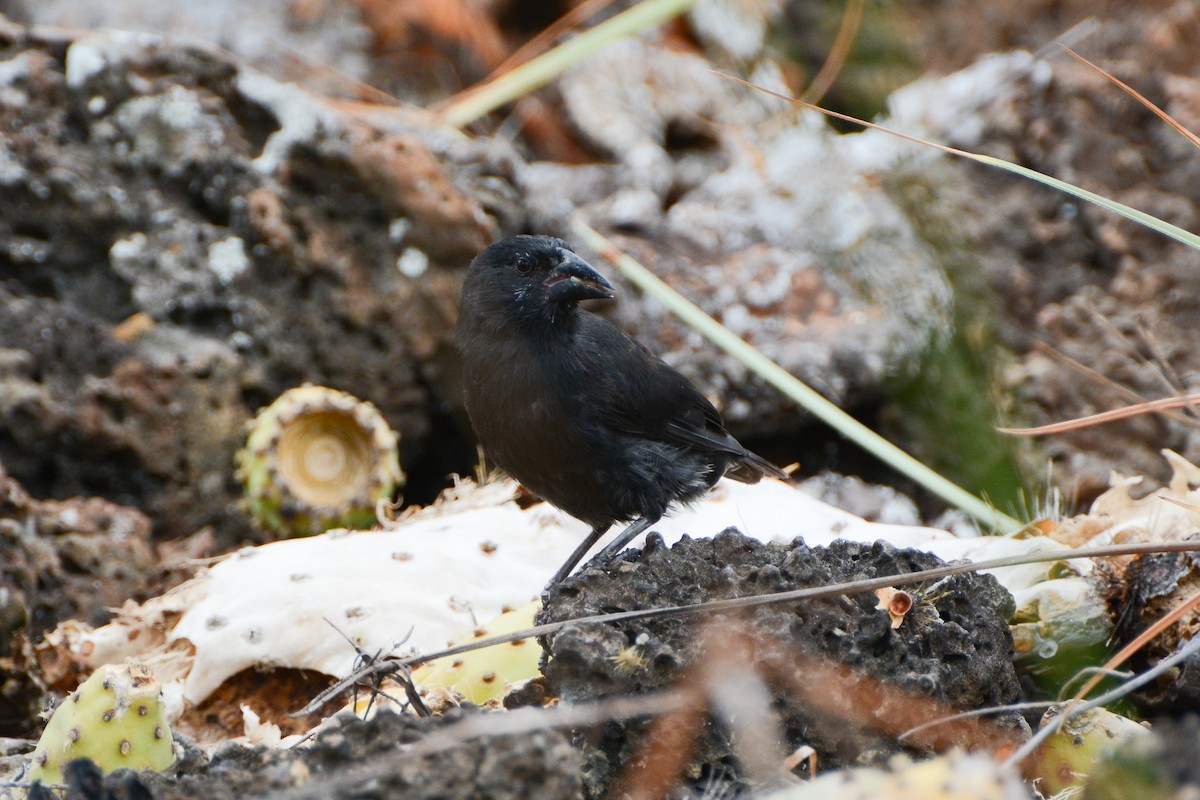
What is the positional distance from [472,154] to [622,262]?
1016 millimetres

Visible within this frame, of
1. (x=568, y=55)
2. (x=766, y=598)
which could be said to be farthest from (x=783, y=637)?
(x=568, y=55)

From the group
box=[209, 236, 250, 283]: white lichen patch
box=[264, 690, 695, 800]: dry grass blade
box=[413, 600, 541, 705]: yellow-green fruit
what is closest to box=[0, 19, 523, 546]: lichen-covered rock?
box=[209, 236, 250, 283]: white lichen patch

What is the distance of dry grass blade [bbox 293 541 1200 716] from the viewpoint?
95.0 inches

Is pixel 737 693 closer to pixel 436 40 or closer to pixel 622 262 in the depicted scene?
pixel 622 262

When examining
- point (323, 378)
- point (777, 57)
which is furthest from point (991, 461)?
point (777, 57)

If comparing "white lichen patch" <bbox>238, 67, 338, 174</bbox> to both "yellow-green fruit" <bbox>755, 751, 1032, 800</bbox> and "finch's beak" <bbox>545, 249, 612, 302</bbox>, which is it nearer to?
"finch's beak" <bbox>545, 249, 612, 302</bbox>

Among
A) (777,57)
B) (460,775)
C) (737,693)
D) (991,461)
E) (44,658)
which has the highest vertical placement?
(777,57)

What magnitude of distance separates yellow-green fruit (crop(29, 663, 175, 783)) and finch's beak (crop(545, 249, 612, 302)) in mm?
1911

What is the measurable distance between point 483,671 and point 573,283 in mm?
1356

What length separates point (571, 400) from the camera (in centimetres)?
406

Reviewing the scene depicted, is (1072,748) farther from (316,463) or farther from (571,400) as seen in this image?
(316,463)

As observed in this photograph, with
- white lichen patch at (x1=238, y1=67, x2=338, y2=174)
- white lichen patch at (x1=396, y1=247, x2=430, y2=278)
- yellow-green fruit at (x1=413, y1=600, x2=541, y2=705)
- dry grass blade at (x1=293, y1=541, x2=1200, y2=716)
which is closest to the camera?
dry grass blade at (x1=293, y1=541, x2=1200, y2=716)

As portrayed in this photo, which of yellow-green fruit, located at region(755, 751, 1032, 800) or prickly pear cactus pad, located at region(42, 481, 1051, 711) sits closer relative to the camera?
yellow-green fruit, located at region(755, 751, 1032, 800)

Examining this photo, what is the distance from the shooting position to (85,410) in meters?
4.93
